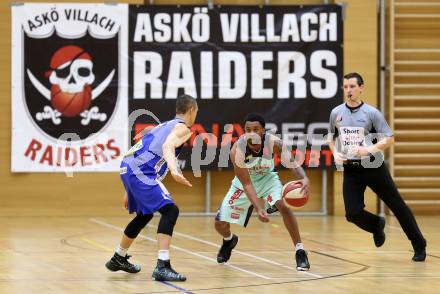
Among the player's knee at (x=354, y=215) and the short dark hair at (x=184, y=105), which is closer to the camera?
the short dark hair at (x=184, y=105)

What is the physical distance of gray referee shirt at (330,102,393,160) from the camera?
9320 mm

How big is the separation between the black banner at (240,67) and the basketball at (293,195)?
6919mm

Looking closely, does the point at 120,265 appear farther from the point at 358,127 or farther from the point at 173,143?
the point at 358,127

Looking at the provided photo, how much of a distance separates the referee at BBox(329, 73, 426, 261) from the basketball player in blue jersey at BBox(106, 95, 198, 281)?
2079 mm

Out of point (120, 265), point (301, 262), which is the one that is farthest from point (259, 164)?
point (120, 265)

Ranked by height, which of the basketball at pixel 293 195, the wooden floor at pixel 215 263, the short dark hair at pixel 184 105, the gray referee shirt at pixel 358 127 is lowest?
the wooden floor at pixel 215 263

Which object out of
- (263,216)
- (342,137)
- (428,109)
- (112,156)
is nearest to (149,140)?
(263,216)

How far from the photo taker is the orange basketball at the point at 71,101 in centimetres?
1559

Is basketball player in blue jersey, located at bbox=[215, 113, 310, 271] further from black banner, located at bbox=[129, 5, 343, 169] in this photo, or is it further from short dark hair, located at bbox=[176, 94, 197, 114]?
black banner, located at bbox=[129, 5, 343, 169]

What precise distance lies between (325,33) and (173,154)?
893cm

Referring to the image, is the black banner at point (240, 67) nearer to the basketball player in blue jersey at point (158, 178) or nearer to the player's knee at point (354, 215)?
the player's knee at point (354, 215)

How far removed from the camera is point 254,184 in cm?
916

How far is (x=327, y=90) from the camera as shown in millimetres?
15953

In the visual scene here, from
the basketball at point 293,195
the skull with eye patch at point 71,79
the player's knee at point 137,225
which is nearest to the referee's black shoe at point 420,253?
the basketball at point 293,195
